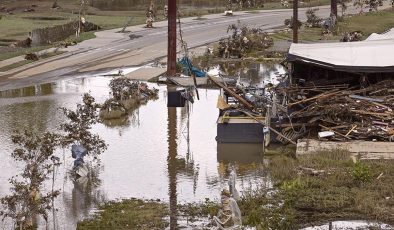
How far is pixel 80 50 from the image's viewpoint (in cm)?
5803

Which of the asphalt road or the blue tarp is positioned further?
the asphalt road

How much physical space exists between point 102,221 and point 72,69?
99.6 ft

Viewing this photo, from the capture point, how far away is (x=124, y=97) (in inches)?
1496

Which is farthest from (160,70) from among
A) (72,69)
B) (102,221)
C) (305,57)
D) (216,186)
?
(102,221)

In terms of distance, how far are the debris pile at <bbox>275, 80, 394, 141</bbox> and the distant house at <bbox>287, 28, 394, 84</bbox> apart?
732 millimetres

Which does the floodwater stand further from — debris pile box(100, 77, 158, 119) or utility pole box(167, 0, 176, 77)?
utility pole box(167, 0, 176, 77)

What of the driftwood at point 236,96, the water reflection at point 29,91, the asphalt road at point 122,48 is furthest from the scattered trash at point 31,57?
the driftwood at point 236,96

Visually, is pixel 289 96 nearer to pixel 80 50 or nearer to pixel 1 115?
pixel 1 115

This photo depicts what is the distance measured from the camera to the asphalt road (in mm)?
48188

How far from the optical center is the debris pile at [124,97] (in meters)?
35.5

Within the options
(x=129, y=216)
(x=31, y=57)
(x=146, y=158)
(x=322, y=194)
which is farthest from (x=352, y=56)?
(x=31, y=57)

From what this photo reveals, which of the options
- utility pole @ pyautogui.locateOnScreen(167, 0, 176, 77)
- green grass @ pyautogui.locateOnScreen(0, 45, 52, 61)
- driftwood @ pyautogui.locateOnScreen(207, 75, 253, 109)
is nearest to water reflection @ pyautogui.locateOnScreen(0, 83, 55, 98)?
utility pole @ pyautogui.locateOnScreen(167, 0, 176, 77)

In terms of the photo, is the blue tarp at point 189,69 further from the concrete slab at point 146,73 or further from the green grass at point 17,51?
the green grass at point 17,51

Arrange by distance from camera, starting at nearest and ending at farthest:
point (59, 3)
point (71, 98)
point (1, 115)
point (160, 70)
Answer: point (1, 115)
point (71, 98)
point (160, 70)
point (59, 3)
